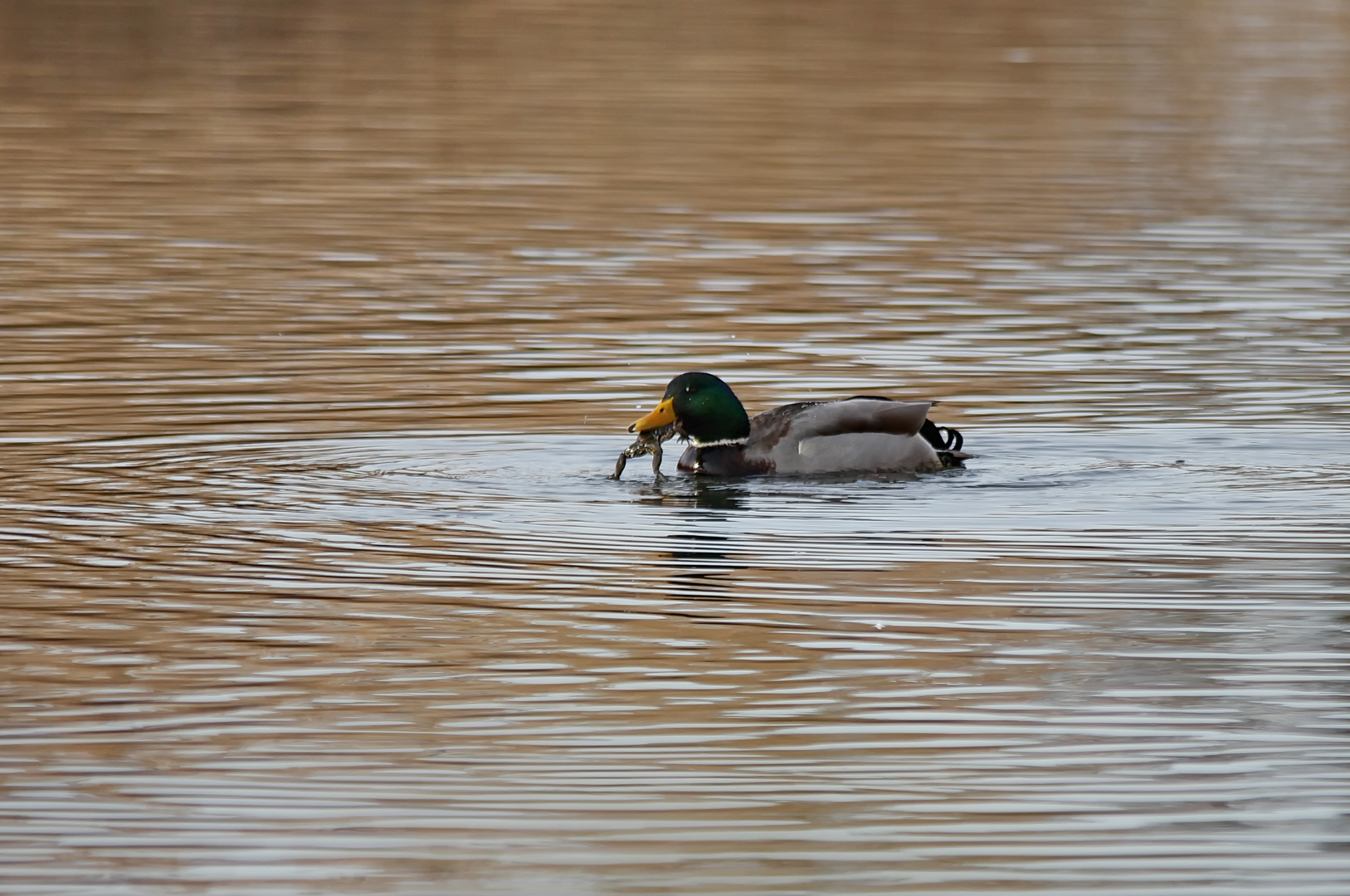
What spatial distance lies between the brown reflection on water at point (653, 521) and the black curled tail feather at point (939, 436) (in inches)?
Answer: 9.0

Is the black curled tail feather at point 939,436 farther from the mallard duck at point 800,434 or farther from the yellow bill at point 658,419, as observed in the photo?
the yellow bill at point 658,419

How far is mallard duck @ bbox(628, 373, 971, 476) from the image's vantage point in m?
13.8

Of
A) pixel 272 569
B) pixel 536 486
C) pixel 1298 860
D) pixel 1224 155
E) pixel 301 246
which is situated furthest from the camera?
pixel 1224 155

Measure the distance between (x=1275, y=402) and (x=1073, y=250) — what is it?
700 cm

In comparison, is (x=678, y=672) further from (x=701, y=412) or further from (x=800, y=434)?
(x=701, y=412)

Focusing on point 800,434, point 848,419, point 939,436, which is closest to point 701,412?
point 800,434

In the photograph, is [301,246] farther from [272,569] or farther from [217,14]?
[217,14]

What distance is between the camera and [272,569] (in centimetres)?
1112

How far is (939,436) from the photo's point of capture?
553 inches

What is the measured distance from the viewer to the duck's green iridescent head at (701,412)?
549 inches

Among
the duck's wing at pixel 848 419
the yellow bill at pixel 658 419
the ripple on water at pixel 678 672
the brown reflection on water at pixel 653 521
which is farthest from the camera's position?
the yellow bill at pixel 658 419

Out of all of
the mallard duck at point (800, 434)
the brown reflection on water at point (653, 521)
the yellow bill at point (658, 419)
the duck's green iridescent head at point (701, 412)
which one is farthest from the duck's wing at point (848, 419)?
the yellow bill at point (658, 419)

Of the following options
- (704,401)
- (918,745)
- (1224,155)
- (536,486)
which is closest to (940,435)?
(704,401)

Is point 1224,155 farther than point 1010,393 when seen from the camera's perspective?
Yes
